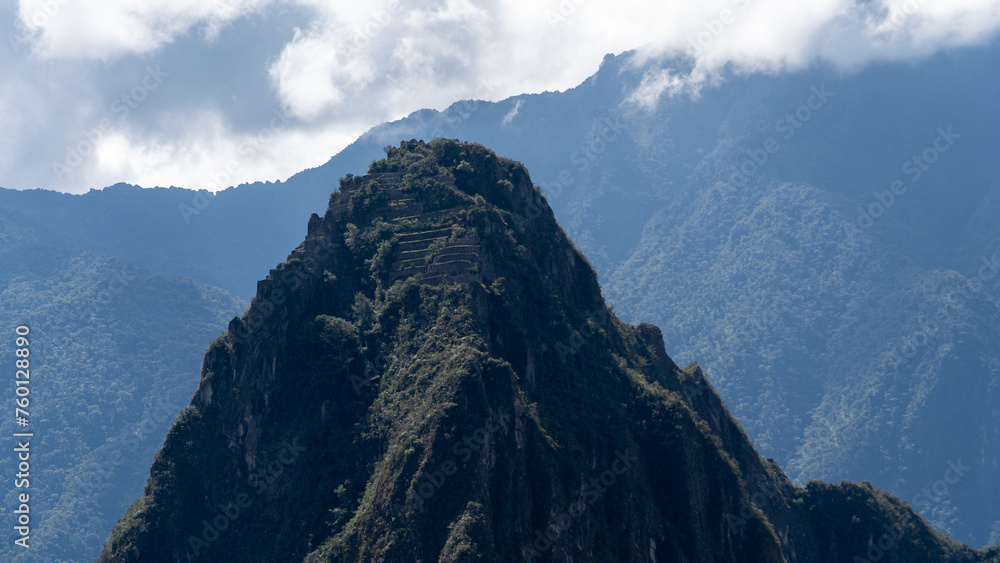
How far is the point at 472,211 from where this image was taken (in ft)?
389

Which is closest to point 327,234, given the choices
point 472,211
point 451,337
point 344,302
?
point 344,302

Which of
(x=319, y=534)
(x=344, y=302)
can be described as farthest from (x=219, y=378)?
(x=319, y=534)

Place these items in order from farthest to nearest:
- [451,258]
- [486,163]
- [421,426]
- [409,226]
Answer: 1. [486,163]
2. [409,226]
3. [451,258]
4. [421,426]

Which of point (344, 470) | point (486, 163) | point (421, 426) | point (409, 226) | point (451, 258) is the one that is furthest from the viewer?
point (486, 163)

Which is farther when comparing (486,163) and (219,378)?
(486,163)

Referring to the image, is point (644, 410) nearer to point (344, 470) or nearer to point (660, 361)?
point (660, 361)

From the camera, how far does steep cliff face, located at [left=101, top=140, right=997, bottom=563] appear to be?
3775 inches

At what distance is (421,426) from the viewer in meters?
A: 98.2

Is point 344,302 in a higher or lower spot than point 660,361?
lower

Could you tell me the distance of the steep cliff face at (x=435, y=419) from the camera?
95.9 meters

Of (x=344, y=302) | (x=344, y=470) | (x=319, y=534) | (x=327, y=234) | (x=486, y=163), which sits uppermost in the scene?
(x=486, y=163)

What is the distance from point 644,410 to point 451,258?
85.3ft

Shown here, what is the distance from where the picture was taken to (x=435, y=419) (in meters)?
96.9

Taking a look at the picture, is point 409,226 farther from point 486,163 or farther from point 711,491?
point 711,491
